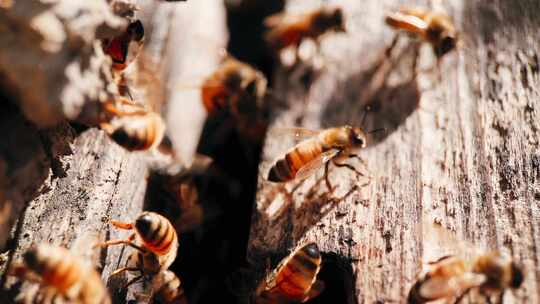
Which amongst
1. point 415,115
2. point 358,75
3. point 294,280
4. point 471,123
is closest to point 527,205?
point 471,123

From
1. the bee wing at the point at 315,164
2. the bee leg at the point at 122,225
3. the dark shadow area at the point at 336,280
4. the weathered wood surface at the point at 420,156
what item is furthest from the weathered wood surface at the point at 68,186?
the dark shadow area at the point at 336,280

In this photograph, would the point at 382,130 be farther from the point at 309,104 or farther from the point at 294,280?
the point at 294,280

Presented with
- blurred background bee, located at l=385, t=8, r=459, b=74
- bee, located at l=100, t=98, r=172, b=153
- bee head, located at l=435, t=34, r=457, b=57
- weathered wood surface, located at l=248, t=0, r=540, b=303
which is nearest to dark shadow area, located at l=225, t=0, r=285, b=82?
weathered wood surface, located at l=248, t=0, r=540, b=303

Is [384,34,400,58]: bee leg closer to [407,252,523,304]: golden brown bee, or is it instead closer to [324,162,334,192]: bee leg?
[324,162,334,192]: bee leg

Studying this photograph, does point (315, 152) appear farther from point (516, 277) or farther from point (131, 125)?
point (516, 277)

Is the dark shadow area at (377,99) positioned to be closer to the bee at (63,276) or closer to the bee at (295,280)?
the bee at (295,280)

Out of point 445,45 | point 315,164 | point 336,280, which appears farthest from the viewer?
point 445,45

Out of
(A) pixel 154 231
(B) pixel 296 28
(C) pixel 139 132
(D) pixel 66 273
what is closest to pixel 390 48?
(B) pixel 296 28
